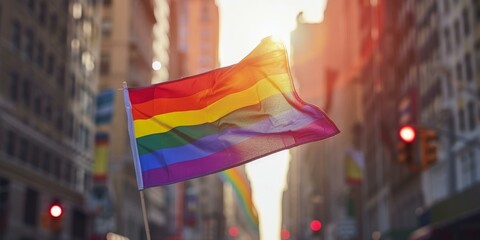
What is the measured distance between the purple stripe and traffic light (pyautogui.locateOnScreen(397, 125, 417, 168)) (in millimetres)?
12854

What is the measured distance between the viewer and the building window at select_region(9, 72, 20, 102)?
5572cm

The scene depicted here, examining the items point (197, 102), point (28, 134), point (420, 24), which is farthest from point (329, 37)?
point (197, 102)

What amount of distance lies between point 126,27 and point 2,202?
1828 inches

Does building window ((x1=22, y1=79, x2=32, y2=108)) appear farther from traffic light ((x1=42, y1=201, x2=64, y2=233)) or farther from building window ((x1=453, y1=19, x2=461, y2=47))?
traffic light ((x1=42, y1=201, x2=64, y2=233))

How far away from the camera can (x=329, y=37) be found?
188000 millimetres

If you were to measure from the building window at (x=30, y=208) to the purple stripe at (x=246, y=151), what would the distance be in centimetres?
4894

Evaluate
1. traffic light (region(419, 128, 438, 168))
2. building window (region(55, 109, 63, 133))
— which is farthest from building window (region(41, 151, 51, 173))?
traffic light (region(419, 128, 438, 168))

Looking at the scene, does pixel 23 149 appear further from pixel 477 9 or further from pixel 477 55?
pixel 477 9

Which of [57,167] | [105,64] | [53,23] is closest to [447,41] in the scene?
[53,23]

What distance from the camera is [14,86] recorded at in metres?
56.5

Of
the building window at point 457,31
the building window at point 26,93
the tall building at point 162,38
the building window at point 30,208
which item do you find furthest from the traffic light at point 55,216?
the tall building at point 162,38

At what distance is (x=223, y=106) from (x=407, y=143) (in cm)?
1321

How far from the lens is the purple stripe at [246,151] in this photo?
11789mm

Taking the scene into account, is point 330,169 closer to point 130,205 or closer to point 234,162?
point 130,205
